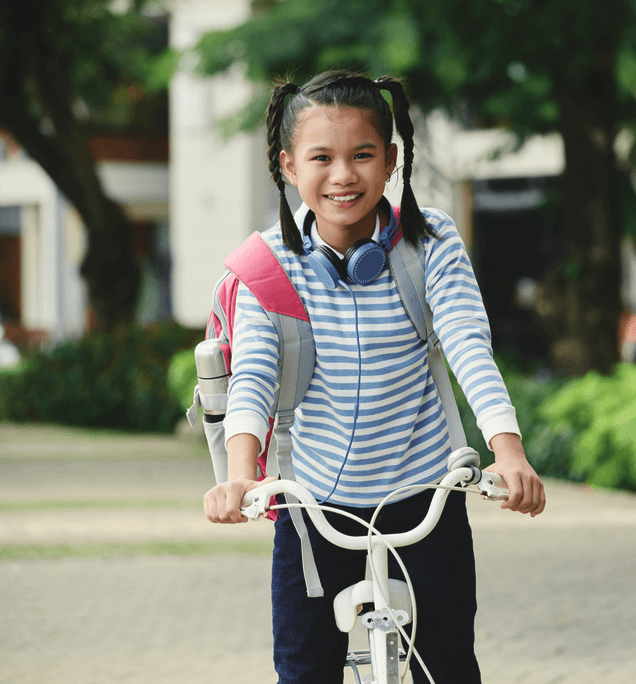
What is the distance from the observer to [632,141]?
1000cm

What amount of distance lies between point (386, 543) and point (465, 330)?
0.51m

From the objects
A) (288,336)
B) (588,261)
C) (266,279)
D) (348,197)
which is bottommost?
(288,336)

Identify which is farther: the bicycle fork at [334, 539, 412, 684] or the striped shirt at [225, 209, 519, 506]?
the striped shirt at [225, 209, 519, 506]

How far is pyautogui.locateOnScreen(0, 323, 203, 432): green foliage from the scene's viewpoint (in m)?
12.9

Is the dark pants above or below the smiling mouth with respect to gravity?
below

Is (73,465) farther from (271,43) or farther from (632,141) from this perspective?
(632,141)

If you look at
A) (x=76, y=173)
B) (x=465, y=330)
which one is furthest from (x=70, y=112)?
(x=465, y=330)

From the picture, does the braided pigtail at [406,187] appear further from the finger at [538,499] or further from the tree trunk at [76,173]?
the tree trunk at [76,173]

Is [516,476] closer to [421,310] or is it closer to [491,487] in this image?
[491,487]

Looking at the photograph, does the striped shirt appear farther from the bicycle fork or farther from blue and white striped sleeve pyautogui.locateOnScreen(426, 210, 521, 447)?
the bicycle fork

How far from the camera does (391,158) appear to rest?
2.39 m

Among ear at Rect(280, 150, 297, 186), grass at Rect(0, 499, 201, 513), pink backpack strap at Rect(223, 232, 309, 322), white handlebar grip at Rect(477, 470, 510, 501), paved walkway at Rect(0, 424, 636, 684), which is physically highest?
ear at Rect(280, 150, 297, 186)

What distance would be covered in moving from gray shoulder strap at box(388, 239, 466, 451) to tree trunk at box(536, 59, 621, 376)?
7272mm

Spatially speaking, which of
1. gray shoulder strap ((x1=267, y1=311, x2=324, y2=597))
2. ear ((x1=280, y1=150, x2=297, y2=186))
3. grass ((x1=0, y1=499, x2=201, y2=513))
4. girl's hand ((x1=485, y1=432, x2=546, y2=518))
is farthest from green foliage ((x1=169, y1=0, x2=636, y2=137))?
girl's hand ((x1=485, y1=432, x2=546, y2=518))
